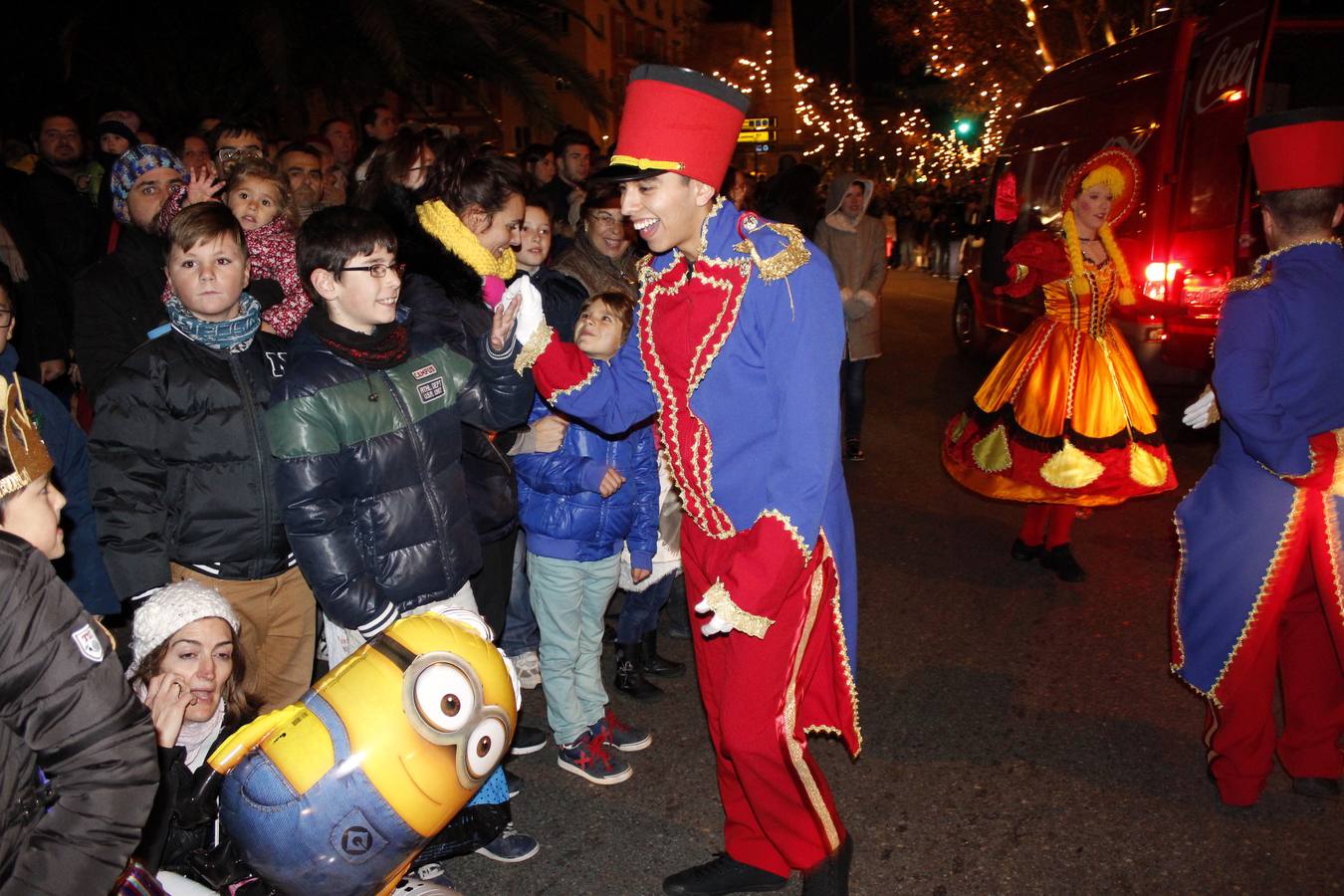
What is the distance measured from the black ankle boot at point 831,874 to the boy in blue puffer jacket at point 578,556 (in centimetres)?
110

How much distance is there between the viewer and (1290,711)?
3.43 metres

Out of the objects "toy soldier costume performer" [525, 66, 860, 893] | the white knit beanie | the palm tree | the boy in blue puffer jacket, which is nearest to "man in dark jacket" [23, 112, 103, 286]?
the palm tree

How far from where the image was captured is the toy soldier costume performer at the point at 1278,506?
3.05 metres

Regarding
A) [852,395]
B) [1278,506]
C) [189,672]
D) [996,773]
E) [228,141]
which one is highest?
[228,141]

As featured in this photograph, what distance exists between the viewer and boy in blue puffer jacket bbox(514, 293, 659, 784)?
358 cm

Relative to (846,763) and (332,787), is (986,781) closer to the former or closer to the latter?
(846,763)

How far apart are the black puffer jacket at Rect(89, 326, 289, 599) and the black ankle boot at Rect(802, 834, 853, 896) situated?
6.15 feet

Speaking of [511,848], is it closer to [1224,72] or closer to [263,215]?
[263,215]

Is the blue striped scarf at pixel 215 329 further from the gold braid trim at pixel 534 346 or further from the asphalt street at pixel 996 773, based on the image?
the asphalt street at pixel 996 773

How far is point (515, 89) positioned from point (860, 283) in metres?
4.96

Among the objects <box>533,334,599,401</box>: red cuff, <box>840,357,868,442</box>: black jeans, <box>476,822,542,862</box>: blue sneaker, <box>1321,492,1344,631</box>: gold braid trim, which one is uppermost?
<box>533,334,599,401</box>: red cuff

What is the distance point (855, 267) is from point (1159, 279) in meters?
2.36

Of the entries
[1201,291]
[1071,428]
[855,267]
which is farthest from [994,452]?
[1201,291]

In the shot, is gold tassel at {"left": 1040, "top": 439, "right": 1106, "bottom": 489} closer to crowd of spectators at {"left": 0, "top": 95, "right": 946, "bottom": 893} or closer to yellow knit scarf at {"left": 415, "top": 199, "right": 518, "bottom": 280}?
crowd of spectators at {"left": 0, "top": 95, "right": 946, "bottom": 893}
